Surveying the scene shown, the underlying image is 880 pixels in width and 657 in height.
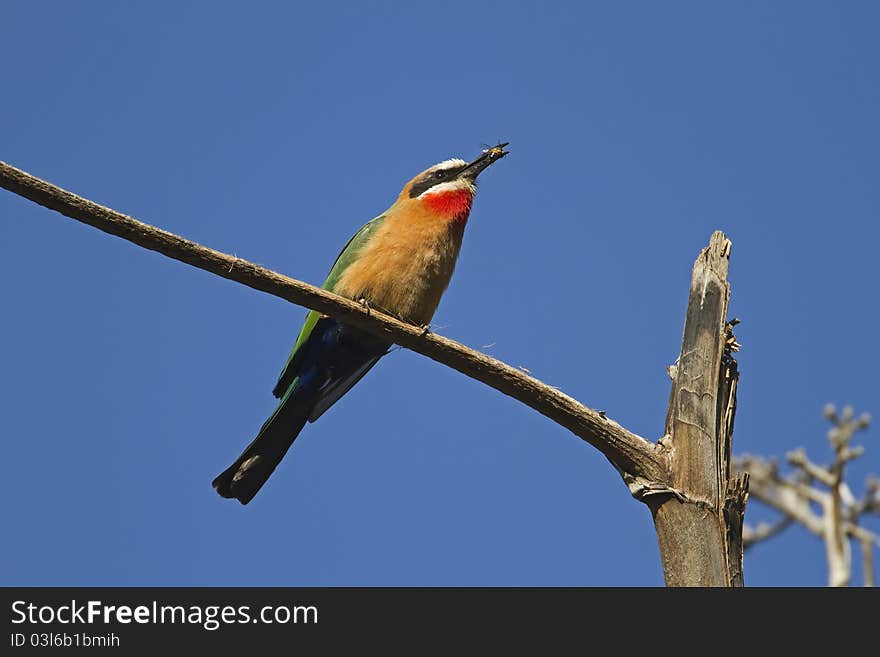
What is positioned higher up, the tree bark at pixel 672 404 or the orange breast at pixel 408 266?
the orange breast at pixel 408 266

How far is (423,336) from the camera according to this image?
445 centimetres

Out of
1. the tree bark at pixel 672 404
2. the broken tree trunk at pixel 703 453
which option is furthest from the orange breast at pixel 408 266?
the broken tree trunk at pixel 703 453

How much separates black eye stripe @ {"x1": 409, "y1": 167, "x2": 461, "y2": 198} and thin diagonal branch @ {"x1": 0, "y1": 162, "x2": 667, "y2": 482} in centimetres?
259

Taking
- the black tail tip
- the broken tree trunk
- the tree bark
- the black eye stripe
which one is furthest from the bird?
the broken tree trunk

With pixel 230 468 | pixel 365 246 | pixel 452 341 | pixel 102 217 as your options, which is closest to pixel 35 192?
pixel 102 217

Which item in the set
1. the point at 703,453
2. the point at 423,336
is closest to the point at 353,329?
the point at 423,336

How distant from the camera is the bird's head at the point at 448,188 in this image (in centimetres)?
661

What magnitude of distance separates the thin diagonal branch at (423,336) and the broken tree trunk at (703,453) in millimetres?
108

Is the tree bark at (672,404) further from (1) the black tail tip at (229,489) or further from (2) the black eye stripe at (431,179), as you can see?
(2) the black eye stripe at (431,179)

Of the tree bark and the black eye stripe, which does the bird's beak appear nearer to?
the black eye stripe

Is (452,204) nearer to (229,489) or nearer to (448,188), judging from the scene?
(448,188)
